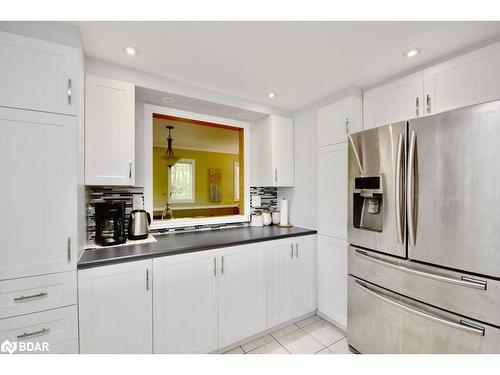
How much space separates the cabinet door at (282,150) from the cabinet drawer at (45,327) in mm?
2047

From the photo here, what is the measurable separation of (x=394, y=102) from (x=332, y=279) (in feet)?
5.50

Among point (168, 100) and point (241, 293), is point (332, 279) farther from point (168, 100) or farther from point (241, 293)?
point (168, 100)

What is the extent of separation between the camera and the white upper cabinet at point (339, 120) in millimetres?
2085

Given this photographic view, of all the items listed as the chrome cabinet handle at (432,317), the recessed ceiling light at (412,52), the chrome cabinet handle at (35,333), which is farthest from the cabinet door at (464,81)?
the chrome cabinet handle at (35,333)

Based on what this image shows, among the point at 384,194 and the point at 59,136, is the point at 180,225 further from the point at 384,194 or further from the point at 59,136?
the point at 384,194

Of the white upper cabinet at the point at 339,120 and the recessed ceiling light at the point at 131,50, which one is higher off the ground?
the recessed ceiling light at the point at 131,50

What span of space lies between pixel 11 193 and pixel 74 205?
275 millimetres

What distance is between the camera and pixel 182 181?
539 cm

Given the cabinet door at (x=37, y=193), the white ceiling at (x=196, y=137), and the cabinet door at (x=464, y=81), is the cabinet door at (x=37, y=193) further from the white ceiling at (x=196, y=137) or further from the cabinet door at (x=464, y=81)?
the cabinet door at (x=464, y=81)

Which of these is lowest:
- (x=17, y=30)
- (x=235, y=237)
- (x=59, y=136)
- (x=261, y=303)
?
(x=261, y=303)

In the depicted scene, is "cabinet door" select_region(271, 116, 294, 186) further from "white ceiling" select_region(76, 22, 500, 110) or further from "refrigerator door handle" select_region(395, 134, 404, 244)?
"refrigerator door handle" select_region(395, 134, 404, 244)

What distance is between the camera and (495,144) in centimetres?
115

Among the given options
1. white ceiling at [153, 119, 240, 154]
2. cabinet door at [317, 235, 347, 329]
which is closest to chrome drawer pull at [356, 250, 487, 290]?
cabinet door at [317, 235, 347, 329]
